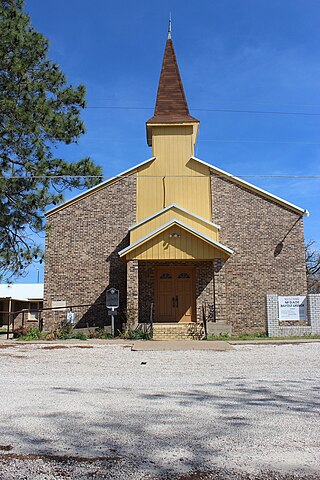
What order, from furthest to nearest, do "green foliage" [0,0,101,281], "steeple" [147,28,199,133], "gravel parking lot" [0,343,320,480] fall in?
"steeple" [147,28,199,133]
"green foliage" [0,0,101,281]
"gravel parking lot" [0,343,320,480]

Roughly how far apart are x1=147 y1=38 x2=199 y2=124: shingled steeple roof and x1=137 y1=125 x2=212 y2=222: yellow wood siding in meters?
1.10

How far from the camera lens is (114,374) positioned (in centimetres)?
986

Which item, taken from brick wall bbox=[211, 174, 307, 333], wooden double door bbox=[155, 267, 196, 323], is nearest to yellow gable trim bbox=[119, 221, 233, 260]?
wooden double door bbox=[155, 267, 196, 323]

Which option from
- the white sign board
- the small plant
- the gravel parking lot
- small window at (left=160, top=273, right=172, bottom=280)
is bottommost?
the gravel parking lot

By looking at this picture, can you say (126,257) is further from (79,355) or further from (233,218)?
(79,355)

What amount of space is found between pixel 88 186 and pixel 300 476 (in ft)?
53.9

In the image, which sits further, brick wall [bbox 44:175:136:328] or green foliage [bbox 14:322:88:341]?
brick wall [bbox 44:175:136:328]

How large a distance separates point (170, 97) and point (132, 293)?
1179 centimetres

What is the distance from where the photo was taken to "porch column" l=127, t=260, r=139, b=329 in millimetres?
19578

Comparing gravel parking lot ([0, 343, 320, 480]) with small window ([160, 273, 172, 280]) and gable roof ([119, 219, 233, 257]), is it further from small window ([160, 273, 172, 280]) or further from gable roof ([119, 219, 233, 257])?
small window ([160, 273, 172, 280])

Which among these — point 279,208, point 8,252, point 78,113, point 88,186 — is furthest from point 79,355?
point 279,208

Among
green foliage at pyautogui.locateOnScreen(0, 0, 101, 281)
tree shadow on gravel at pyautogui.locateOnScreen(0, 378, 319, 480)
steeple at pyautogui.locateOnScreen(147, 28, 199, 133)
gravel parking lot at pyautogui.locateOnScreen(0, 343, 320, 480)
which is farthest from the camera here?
steeple at pyautogui.locateOnScreen(147, 28, 199, 133)

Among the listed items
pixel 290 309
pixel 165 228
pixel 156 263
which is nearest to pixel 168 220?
pixel 165 228

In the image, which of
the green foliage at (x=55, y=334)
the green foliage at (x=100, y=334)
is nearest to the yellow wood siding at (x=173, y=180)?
the green foliage at (x=100, y=334)
